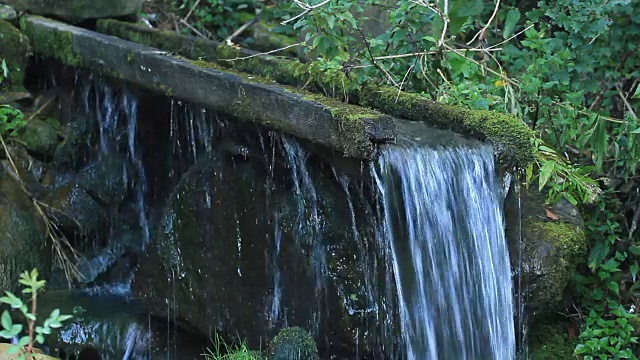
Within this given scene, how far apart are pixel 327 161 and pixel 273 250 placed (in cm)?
76

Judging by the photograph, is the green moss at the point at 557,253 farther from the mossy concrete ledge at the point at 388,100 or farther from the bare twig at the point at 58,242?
the bare twig at the point at 58,242

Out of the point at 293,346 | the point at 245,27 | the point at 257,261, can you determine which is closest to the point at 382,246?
the point at 293,346

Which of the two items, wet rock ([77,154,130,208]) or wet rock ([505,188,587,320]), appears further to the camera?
wet rock ([77,154,130,208])

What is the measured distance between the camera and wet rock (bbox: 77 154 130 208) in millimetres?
7074

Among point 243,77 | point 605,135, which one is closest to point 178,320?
point 243,77

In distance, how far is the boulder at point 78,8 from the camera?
292 inches

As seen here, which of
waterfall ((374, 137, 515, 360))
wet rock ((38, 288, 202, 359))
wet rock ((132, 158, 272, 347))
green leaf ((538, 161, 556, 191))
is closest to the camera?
waterfall ((374, 137, 515, 360))

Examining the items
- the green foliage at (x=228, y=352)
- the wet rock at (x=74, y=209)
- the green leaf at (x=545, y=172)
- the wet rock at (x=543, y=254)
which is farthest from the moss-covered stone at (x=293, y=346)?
the wet rock at (x=74, y=209)

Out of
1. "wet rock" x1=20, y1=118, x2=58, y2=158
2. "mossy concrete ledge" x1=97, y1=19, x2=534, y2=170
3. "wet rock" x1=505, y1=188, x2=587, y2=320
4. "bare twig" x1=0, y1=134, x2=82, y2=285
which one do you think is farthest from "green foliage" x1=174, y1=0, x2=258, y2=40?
"wet rock" x1=505, y1=188, x2=587, y2=320

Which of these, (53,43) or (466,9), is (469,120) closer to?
(466,9)

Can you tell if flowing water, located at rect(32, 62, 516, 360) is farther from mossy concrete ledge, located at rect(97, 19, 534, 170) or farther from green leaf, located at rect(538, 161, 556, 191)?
green leaf, located at rect(538, 161, 556, 191)

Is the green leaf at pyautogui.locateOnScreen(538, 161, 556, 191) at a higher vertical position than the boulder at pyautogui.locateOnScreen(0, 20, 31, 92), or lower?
lower

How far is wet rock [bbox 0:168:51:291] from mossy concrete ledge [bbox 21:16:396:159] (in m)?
1.07

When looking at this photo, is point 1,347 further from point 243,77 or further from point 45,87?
point 45,87
